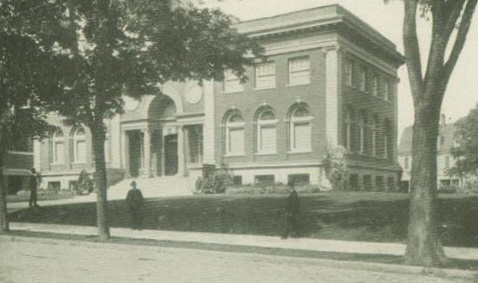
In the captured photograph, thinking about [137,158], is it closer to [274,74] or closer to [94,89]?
[274,74]

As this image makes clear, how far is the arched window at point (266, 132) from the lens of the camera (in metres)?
36.6

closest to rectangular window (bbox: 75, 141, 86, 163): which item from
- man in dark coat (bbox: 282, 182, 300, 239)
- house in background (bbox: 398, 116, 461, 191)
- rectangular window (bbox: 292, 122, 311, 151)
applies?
rectangular window (bbox: 292, 122, 311, 151)

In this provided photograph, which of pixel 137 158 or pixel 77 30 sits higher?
pixel 77 30

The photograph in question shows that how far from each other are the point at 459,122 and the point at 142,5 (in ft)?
150

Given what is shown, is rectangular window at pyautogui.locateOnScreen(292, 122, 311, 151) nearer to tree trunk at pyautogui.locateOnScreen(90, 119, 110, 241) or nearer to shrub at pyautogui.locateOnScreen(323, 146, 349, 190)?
shrub at pyautogui.locateOnScreen(323, 146, 349, 190)

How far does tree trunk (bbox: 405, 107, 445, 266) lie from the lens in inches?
470

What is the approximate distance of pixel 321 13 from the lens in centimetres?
3531

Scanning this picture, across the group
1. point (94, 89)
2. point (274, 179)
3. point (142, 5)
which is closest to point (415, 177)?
point (142, 5)

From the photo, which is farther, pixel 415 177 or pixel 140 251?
pixel 140 251

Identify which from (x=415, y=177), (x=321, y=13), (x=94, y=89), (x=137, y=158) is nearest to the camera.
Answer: (x=415, y=177)

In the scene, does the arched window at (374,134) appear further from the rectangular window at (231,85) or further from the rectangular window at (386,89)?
the rectangular window at (231,85)

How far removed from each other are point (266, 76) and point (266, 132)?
335cm

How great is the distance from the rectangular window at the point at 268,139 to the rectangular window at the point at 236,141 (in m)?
1.31

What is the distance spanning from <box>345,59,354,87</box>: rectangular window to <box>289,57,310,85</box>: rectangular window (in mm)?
2579
